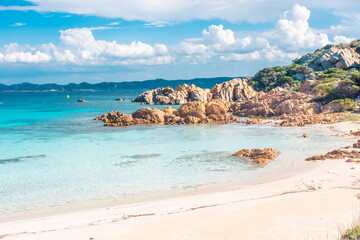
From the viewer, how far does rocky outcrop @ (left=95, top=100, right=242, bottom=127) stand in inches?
1199

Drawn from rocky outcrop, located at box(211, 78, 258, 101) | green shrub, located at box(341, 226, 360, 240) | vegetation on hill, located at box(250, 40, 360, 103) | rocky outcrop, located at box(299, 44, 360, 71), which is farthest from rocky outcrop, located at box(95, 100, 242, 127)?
rocky outcrop, located at box(299, 44, 360, 71)

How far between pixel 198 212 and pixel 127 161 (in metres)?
7.87

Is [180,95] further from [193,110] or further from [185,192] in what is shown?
[185,192]

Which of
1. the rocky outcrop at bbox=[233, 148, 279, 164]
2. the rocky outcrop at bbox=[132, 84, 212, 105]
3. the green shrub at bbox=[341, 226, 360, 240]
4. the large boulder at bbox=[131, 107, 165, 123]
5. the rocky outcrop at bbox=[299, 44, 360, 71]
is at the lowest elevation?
the rocky outcrop at bbox=[233, 148, 279, 164]

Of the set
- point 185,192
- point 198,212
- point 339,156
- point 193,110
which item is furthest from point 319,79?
point 198,212

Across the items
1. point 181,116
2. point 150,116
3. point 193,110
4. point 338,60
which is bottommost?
point 181,116

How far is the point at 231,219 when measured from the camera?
775 centimetres

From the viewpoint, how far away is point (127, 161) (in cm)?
1557

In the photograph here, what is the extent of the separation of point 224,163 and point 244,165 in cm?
95

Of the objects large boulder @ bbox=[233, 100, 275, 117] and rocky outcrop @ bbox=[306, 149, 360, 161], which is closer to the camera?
Answer: rocky outcrop @ bbox=[306, 149, 360, 161]

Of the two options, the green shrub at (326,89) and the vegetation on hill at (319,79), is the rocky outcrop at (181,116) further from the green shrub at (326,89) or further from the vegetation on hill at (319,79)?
the vegetation on hill at (319,79)

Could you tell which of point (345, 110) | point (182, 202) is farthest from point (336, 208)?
point (345, 110)

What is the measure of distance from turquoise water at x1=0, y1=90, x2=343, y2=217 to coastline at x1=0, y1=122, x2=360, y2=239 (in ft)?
3.61

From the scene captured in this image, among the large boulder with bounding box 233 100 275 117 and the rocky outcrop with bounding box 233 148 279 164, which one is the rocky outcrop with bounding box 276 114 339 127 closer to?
the large boulder with bounding box 233 100 275 117
